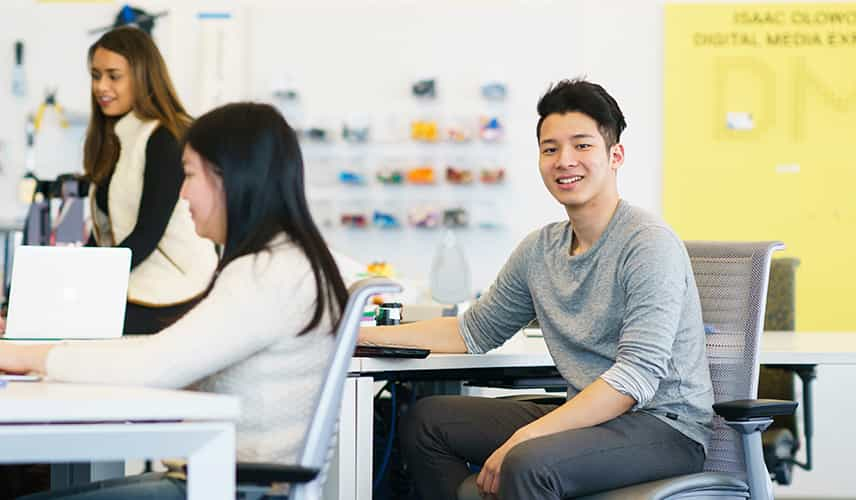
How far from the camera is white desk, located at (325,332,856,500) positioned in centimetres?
229

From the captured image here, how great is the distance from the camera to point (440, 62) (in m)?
6.22

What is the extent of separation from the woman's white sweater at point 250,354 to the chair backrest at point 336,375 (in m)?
0.02

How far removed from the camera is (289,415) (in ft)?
5.36

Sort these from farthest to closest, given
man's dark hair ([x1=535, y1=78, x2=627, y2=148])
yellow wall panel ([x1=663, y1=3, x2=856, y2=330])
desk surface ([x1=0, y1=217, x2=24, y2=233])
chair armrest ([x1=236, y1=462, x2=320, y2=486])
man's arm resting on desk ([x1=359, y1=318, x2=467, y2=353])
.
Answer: desk surface ([x1=0, y1=217, x2=24, y2=233])
yellow wall panel ([x1=663, y1=3, x2=856, y2=330])
man's arm resting on desk ([x1=359, y1=318, x2=467, y2=353])
man's dark hair ([x1=535, y1=78, x2=627, y2=148])
chair armrest ([x1=236, y1=462, x2=320, y2=486])

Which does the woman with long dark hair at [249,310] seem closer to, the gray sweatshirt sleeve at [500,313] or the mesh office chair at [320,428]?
the mesh office chair at [320,428]

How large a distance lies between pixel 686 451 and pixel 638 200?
13.1 ft

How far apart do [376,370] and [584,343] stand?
16.4 inches

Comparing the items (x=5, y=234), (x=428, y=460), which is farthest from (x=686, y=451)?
(x=5, y=234)

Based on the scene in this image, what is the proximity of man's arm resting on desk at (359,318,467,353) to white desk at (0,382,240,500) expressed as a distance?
108cm

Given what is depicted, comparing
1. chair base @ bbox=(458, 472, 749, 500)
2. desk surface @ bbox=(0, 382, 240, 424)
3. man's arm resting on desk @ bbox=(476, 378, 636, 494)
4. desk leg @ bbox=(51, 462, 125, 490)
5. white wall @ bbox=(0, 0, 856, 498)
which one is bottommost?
desk leg @ bbox=(51, 462, 125, 490)

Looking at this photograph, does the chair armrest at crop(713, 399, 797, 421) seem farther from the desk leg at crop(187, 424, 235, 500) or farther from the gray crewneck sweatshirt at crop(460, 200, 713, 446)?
the desk leg at crop(187, 424, 235, 500)

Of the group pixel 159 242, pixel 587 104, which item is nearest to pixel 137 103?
pixel 159 242

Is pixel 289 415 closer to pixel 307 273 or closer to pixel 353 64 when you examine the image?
pixel 307 273

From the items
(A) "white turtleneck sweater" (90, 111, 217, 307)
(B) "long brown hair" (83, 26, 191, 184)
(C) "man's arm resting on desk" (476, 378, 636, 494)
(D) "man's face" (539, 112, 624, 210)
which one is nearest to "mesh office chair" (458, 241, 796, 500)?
(C) "man's arm resting on desk" (476, 378, 636, 494)
